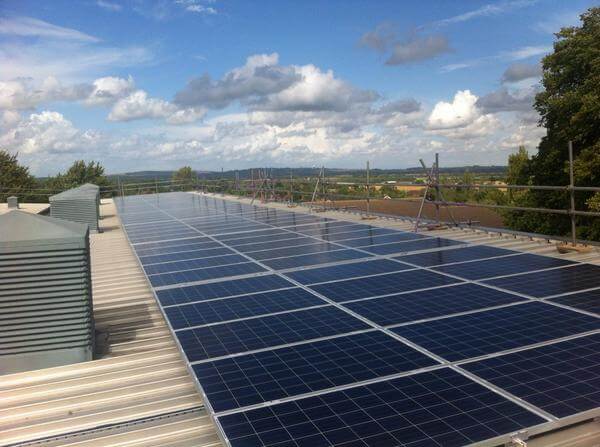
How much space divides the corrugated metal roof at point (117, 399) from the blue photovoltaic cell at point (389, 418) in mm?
583

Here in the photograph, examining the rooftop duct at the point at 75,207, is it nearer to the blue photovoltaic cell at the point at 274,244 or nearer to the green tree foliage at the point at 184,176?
the blue photovoltaic cell at the point at 274,244

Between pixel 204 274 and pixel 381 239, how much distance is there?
4495 millimetres

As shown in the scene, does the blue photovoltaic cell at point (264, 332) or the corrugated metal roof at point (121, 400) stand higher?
the blue photovoltaic cell at point (264, 332)

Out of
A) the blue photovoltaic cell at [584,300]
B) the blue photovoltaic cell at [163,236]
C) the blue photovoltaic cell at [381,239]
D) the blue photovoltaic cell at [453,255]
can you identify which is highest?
the blue photovoltaic cell at [163,236]

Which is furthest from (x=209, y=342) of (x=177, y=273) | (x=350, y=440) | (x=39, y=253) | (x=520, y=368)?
(x=177, y=273)

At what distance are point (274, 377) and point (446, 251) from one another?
20.5 feet

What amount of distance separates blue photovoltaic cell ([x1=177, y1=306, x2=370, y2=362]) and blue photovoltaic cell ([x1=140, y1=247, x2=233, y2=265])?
16.3ft

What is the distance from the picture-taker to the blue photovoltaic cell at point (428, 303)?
593 centimetres

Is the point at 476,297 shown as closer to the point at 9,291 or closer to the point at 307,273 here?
the point at 307,273

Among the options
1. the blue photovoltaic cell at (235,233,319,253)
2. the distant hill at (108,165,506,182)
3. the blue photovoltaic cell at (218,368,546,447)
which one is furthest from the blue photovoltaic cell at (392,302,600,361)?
the distant hill at (108,165,506,182)

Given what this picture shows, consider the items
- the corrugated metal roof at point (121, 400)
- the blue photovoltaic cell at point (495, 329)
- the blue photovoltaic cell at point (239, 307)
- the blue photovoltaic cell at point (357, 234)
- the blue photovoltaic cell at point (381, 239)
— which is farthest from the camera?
the blue photovoltaic cell at point (357, 234)

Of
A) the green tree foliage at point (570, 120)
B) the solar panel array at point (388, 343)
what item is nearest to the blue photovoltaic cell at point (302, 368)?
the solar panel array at point (388, 343)

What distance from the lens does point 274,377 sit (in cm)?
450

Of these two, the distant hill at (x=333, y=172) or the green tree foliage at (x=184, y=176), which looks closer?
the distant hill at (x=333, y=172)
